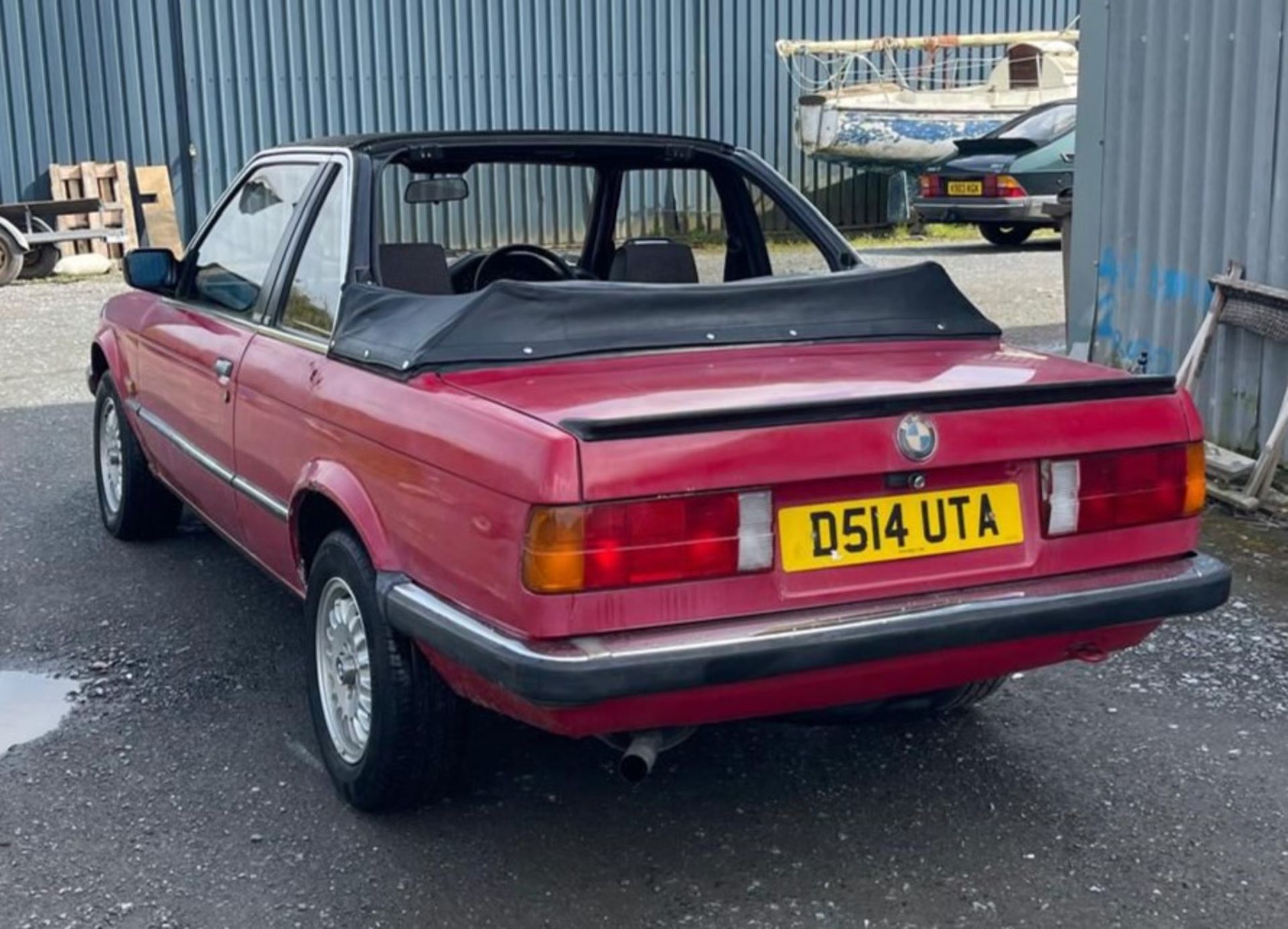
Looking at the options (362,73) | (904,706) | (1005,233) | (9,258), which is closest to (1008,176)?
(1005,233)

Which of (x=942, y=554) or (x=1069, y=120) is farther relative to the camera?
(x=1069, y=120)

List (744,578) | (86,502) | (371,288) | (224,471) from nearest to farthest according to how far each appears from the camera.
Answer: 1. (744,578)
2. (371,288)
3. (224,471)
4. (86,502)

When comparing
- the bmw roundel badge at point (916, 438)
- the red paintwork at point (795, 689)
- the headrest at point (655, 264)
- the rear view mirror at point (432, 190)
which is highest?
the rear view mirror at point (432, 190)

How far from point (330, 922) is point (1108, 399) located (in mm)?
1969

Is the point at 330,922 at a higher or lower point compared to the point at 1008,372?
lower

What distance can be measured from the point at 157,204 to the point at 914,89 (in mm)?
8826

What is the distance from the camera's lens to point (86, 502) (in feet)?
21.8

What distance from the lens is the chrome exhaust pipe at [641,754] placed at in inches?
123

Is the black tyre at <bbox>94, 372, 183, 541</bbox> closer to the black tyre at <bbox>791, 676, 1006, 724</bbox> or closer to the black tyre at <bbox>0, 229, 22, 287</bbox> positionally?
the black tyre at <bbox>791, 676, 1006, 724</bbox>

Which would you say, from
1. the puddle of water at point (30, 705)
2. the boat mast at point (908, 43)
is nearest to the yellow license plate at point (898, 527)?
the puddle of water at point (30, 705)

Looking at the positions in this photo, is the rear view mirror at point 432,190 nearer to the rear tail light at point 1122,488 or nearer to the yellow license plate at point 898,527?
the yellow license plate at point 898,527

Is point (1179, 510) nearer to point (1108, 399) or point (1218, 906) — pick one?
point (1108, 399)

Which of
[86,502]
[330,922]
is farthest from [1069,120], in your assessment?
[330,922]

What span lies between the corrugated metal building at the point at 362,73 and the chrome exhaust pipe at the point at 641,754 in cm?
1398
